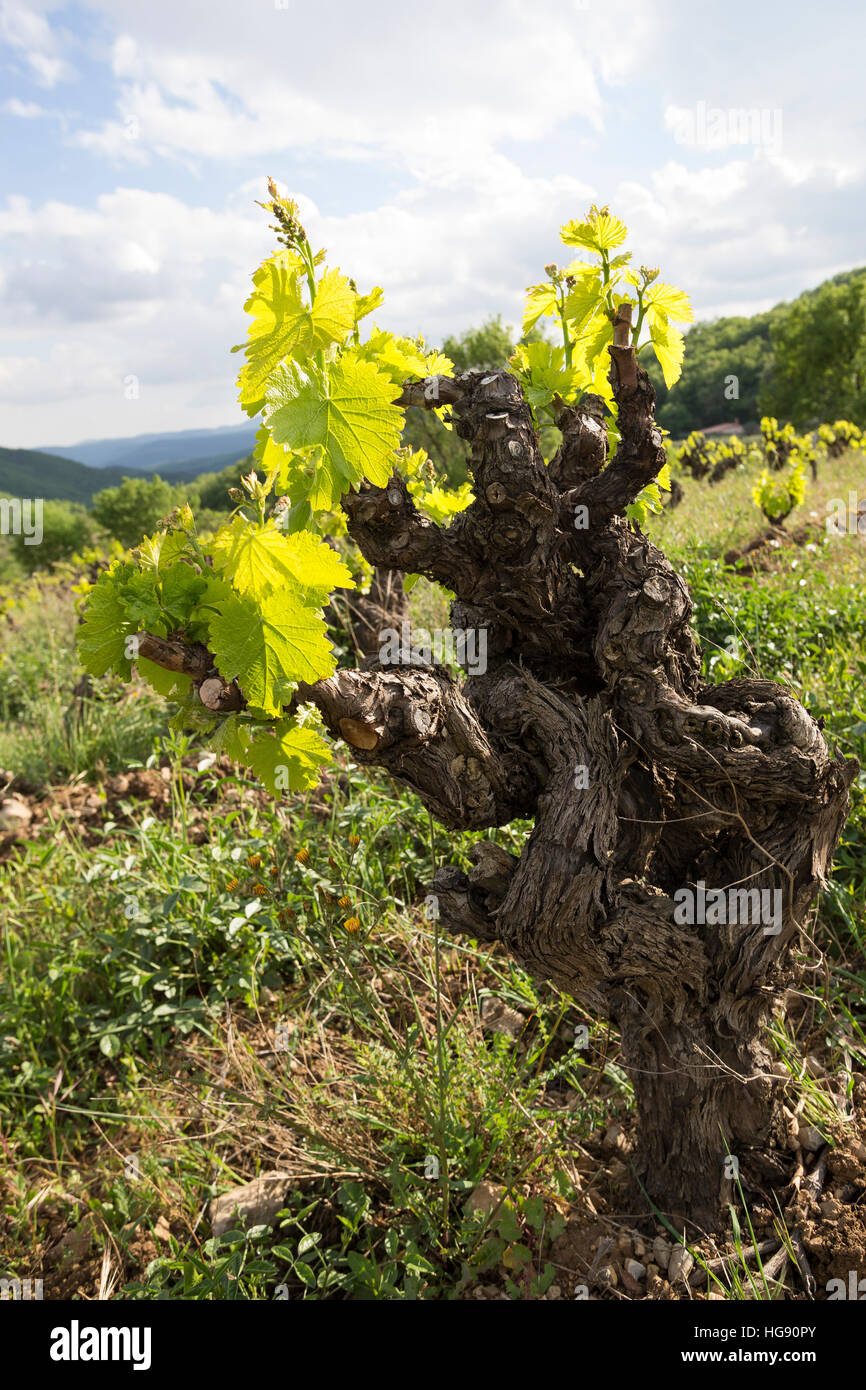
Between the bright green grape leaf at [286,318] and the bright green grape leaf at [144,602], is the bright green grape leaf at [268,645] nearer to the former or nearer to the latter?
the bright green grape leaf at [144,602]

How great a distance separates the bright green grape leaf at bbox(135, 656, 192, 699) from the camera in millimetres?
1339

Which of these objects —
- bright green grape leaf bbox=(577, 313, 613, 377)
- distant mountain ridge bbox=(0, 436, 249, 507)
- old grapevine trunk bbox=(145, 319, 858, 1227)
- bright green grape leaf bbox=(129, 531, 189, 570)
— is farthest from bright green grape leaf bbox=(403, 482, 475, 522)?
distant mountain ridge bbox=(0, 436, 249, 507)

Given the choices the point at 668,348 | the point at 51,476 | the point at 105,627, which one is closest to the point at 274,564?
the point at 105,627

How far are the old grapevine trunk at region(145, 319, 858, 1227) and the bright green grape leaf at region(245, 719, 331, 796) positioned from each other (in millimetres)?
150

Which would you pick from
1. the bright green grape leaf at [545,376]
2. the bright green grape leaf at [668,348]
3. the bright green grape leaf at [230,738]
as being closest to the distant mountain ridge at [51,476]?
the bright green grape leaf at [545,376]

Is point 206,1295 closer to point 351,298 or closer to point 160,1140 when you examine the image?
point 160,1140

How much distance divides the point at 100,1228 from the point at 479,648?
2.17 metres

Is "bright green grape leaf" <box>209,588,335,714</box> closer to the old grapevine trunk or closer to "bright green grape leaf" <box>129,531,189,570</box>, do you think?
"bright green grape leaf" <box>129,531,189,570</box>

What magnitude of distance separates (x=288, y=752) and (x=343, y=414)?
61 cm

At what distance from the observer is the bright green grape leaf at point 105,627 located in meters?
1.30

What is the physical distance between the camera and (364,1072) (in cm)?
229

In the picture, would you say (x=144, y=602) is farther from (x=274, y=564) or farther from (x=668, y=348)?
(x=668, y=348)

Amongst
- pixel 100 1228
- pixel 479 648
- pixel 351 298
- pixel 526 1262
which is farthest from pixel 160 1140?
pixel 351 298
